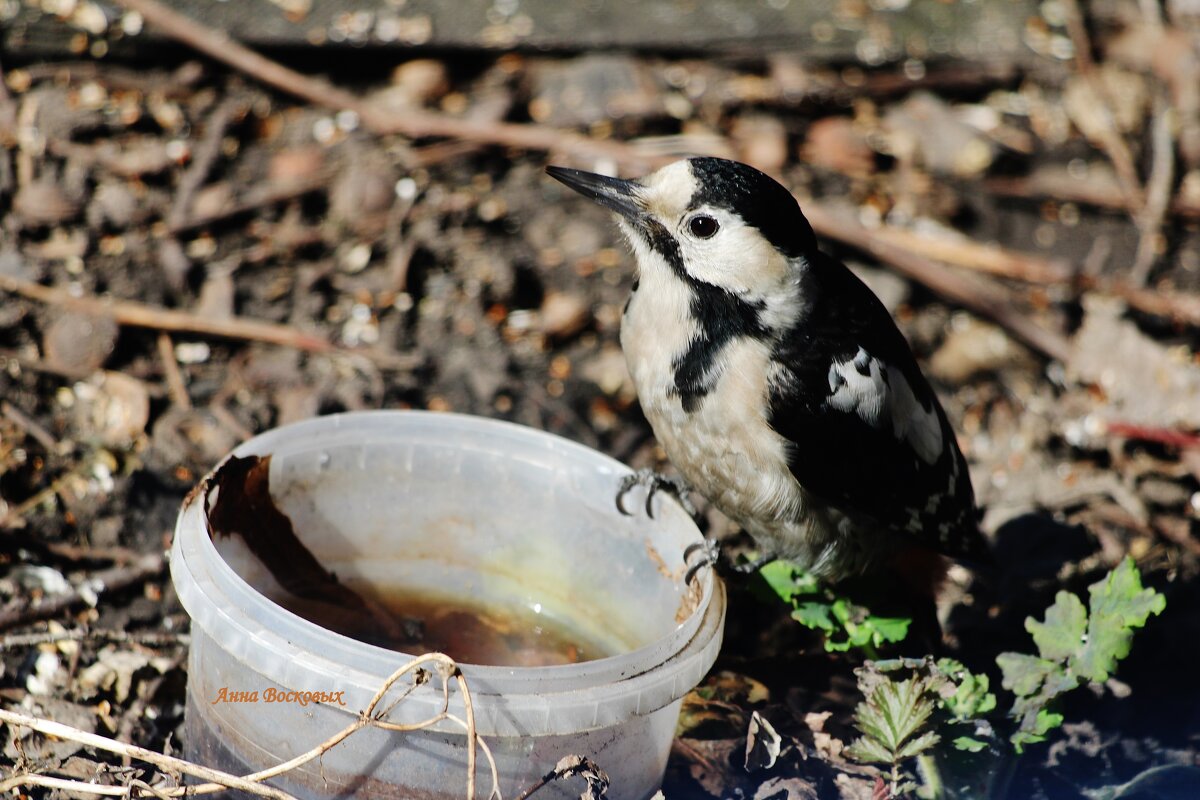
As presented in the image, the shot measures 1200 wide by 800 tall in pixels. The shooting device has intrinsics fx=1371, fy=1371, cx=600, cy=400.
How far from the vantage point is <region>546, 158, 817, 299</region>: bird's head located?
9.77 feet

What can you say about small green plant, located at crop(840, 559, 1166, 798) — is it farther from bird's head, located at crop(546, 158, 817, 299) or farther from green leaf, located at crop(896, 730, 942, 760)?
bird's head, located at crop(546, 158, 817, 299)

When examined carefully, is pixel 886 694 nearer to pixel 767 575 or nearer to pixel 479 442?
pixel 767 575

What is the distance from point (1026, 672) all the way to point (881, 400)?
677 millimetres

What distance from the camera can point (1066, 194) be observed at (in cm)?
536

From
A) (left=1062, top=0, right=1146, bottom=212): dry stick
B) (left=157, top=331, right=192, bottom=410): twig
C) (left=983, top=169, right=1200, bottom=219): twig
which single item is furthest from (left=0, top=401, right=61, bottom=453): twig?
(left=1062, top=0, right=1146, bottom=212): dry stick

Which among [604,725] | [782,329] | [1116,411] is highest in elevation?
[782,329]

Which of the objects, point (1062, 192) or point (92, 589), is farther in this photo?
point (1062, 192)

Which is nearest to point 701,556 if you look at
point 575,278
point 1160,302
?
point 575,278

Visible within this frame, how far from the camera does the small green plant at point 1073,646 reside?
281 centimetres

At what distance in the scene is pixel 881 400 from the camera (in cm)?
316

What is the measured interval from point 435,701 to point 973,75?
4216 millimetres

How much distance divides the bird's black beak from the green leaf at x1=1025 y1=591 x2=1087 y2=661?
1.24 metres

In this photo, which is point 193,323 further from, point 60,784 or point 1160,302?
point 1160,302

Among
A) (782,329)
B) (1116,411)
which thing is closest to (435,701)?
Result: (782,329)
